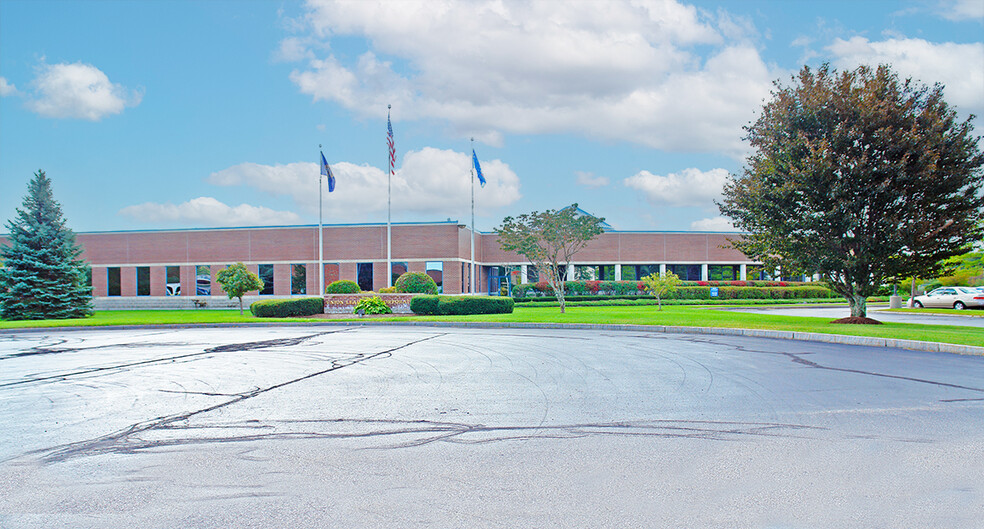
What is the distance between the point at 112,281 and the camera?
4931 cm

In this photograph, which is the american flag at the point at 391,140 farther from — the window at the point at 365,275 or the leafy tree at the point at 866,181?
the leafy tree at the point at 866,181

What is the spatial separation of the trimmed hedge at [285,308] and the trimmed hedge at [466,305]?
534 centimetres

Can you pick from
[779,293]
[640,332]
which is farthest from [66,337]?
[779,293]

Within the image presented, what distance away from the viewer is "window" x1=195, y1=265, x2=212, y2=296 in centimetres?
4822

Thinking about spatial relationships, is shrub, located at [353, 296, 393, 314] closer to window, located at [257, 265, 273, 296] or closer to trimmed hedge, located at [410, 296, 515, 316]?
trimmed hedge, located at [410, 296, 515, 316]

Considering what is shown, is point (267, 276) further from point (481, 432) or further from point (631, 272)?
point (481, 432)

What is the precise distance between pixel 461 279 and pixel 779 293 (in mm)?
24686

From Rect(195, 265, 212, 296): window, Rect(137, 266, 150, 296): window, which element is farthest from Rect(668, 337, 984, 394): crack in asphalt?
Rect(137, 266, 150, 296): window

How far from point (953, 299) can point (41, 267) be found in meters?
51.8

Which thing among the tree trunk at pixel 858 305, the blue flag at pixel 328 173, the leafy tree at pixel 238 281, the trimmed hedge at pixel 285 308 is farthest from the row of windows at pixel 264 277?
the tree trunk at pixel 858 305

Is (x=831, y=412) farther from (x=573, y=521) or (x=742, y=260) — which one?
(x=742, y=260)

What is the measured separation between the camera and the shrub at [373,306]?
1184 inches

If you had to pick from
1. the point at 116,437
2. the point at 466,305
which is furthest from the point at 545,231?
the point at 116,437

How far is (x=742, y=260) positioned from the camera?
192ft
